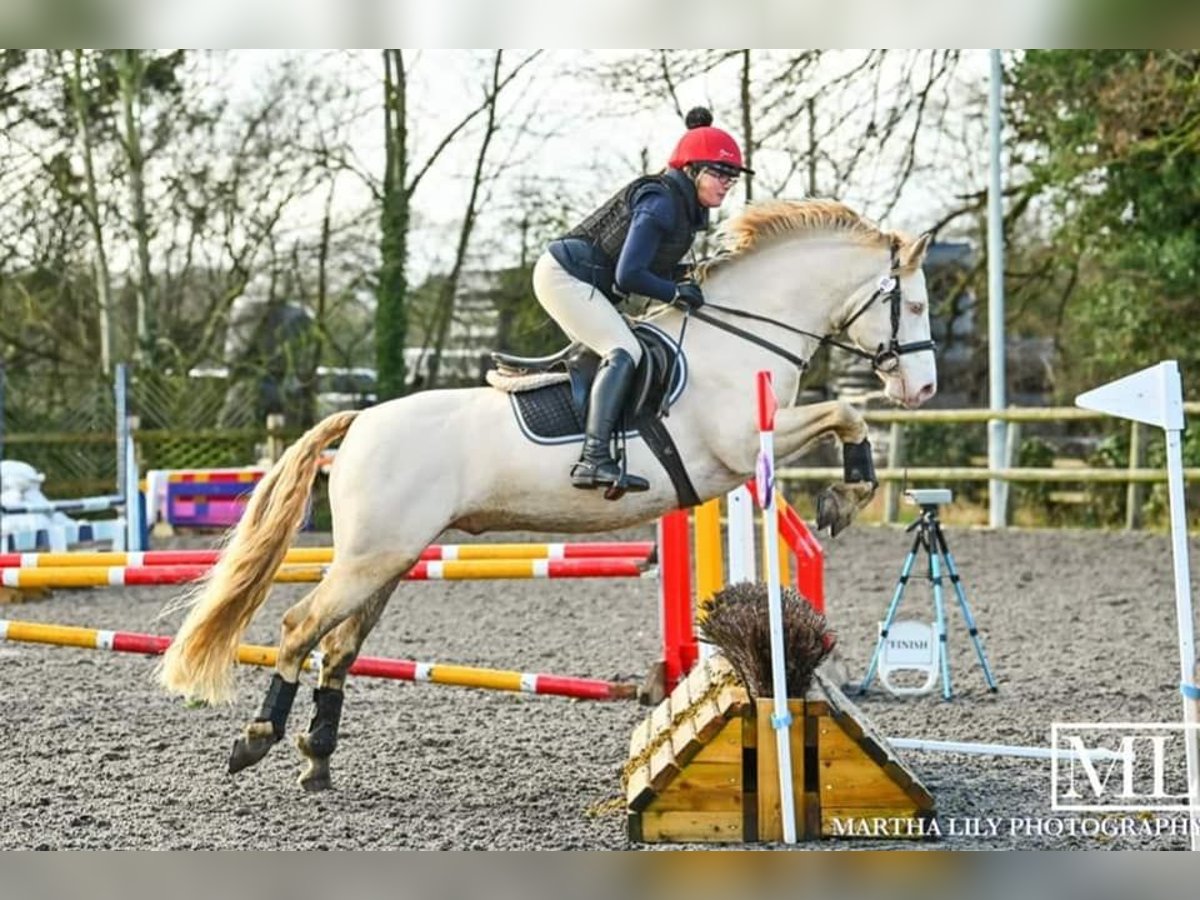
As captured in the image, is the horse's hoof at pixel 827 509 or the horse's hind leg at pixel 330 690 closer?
the horse's hoof at pixel 827 509

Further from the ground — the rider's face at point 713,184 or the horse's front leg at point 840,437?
the rider's face at point 713,184

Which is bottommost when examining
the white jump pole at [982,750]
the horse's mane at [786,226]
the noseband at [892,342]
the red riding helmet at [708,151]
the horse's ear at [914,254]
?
the white jump pole at [982,750]

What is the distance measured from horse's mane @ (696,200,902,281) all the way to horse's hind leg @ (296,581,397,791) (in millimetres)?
1457

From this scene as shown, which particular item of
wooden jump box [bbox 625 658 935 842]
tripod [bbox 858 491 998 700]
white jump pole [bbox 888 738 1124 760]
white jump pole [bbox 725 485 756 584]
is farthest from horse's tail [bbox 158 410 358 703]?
tripod [bbox 858 491 998 700]

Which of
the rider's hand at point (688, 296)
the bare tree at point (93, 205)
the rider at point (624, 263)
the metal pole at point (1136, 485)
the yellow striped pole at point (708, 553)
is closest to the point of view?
the rider at point (624, 263)

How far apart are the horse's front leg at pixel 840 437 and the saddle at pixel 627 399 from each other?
1.05 ft

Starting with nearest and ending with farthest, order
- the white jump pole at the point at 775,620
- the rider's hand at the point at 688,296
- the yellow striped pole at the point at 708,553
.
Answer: the white jump pole at the point at 775,620, the rider's hand at the point at 688,296, the yellow striped pole at the point at 708,553

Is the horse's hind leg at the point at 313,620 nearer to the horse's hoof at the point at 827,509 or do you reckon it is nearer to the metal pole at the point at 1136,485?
the horse's hoof at the point at 827,509

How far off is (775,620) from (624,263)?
1.13 meters

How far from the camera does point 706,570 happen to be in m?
6.28

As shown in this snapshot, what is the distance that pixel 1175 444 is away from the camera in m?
3.83

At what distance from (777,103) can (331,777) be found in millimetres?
11827

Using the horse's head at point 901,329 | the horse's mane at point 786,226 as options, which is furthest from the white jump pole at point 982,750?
the horse's mane at point 786,226

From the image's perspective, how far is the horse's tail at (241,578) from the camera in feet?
16.5
